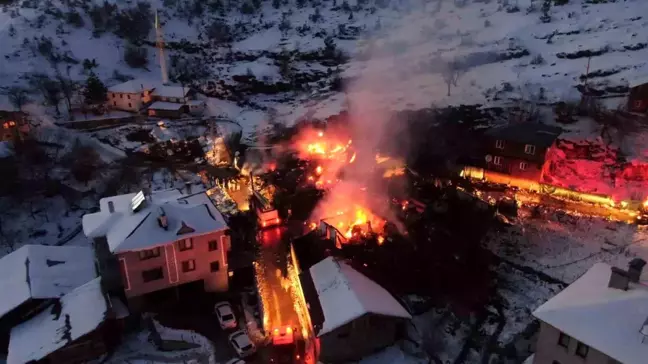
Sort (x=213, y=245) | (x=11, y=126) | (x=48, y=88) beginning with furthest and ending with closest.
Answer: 1. (x=48, y=88)
2. (x=11, y=126)
3. (x=213, y=245)

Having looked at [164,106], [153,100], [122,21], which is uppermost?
[122,21]

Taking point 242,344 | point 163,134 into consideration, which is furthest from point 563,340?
point 163,134

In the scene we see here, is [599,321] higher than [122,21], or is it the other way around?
[122,21]

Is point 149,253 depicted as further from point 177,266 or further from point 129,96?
point 129,96

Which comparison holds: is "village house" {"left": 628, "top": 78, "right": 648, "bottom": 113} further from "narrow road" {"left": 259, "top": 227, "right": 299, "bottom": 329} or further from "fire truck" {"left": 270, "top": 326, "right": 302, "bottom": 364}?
"fire truck" {"left": 270, "top": 326, "right": 302, "bottom": 364}

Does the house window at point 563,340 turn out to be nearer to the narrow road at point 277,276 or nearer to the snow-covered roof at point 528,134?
the narrow road at point 277,276

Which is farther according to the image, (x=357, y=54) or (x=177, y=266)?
(x=357, y=54)

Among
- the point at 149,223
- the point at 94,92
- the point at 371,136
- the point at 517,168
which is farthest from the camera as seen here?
the point at 94,92

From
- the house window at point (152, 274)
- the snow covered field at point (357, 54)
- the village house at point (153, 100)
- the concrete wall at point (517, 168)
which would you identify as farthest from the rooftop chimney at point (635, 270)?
the village house at point (153, 100)
